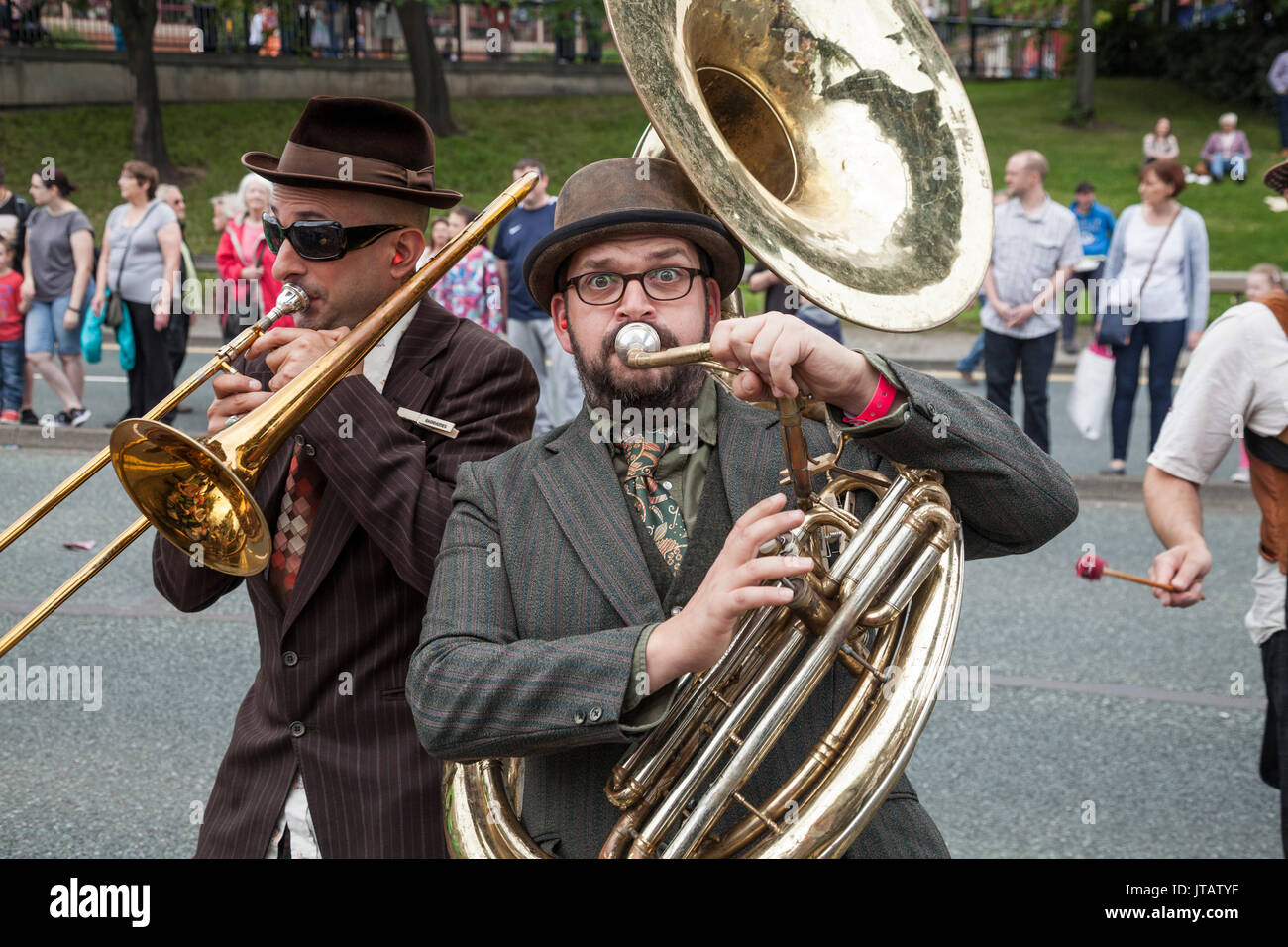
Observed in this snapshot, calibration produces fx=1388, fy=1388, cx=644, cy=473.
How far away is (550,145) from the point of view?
955 inches

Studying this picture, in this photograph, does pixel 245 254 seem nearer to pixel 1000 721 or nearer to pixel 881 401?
pixel 1000 721

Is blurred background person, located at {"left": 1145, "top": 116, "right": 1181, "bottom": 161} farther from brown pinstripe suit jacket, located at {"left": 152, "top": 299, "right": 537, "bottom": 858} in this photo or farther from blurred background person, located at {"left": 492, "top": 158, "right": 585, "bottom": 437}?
brown pinstripe suit jacket, located at {"left": 152, "top": 299, "right": 537, "bottom": 858}

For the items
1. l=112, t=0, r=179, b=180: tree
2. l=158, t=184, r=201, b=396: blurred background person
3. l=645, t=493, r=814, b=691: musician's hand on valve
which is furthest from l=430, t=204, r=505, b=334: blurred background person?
l=112, t=0, r=179, b=180: tree

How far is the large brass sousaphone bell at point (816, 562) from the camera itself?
1823 millimetres

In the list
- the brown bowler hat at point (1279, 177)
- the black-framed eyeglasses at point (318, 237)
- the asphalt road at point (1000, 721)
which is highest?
the brown bowler hat at point (1279, 177)

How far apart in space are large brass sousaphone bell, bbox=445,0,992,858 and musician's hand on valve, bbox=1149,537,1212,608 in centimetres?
95

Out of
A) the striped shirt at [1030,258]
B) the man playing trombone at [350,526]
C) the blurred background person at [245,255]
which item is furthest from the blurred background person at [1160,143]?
the man playing trombone at [350,526]

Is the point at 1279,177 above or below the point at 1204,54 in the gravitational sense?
below

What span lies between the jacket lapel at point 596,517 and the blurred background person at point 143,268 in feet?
26.3

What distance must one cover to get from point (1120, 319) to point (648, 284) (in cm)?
723

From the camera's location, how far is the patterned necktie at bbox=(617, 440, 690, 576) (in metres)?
2.11

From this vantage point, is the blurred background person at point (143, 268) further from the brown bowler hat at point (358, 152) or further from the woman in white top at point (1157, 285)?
the brown bowler hat at point (358, 152)

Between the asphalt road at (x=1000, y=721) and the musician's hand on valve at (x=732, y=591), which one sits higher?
the musician's hand on valve at (x=732, y=591)

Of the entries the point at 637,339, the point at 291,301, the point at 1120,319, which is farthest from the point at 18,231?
the point at 637,339
